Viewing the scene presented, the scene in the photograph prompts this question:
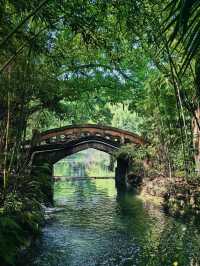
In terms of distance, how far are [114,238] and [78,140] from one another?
11196mm

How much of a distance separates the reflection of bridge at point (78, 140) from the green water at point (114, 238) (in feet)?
14.4

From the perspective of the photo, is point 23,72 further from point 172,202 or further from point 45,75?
point 172,202

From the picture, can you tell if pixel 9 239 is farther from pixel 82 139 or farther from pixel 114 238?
pixel 82 139

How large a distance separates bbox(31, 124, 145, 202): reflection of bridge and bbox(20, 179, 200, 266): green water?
4.40 m

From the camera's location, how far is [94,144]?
22.2 m

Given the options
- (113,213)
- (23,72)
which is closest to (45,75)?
(23,72)

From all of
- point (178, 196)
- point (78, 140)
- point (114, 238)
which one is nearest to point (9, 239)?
point (114, 238)

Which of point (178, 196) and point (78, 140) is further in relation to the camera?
point (78, 140)

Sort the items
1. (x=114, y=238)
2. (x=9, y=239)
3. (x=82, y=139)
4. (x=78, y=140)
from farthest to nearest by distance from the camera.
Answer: (x=82, y=139), (x=78, y=140), (x=114, y=238), (x=9, y=239)

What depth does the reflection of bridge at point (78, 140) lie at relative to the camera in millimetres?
20594

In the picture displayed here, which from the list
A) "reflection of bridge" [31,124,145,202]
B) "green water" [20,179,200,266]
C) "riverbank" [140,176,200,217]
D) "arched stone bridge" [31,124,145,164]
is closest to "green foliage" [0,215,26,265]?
"green water" [20,179,200,266]

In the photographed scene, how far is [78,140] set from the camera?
70.7ft

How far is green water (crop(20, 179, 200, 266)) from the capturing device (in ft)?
28.5

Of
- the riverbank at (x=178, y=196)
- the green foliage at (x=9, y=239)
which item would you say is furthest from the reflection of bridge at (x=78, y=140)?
the green foliage at (x=9, y=239)
